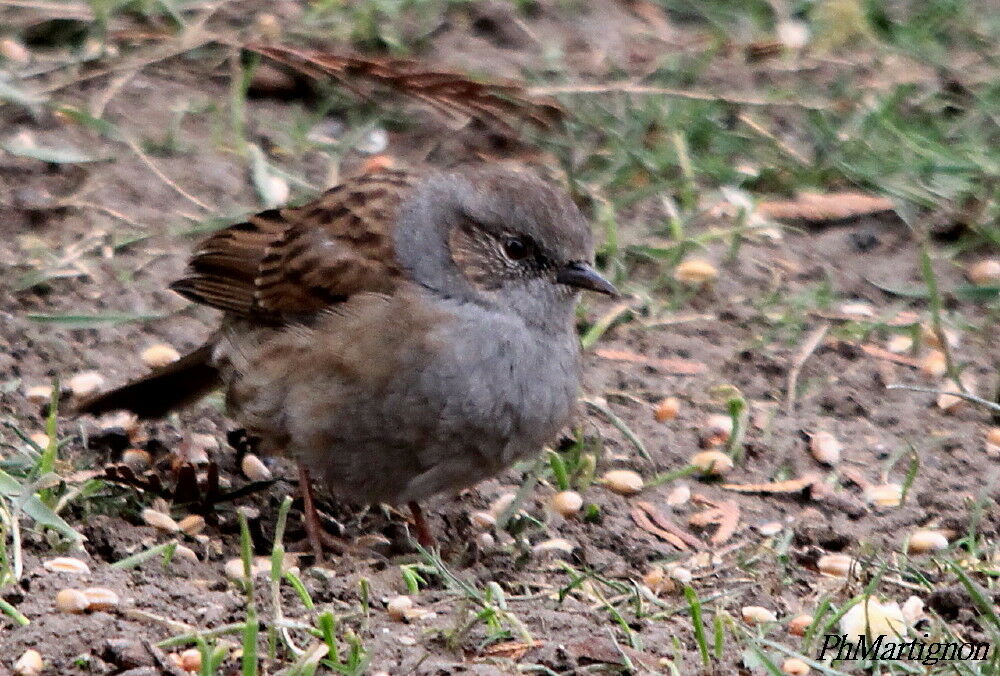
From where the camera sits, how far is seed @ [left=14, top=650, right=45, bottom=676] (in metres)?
3.41

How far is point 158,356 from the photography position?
5.28 meters

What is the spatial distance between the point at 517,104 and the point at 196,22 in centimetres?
142

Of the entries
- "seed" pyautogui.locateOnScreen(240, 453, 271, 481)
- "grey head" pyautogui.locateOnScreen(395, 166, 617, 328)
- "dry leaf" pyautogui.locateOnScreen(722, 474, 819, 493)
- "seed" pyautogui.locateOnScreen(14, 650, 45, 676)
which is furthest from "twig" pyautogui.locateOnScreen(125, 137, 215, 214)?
"seed" pyautogui.locateOnScreen(14, 650, 45, 676)

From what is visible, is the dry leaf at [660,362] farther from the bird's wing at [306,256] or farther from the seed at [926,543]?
the seed at [926,543]

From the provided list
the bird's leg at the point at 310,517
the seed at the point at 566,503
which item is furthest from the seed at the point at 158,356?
the seed at the point at 566,503

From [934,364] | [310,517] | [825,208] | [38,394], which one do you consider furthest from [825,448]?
[38,394]

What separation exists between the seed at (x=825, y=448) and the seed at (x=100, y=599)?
2238 mm

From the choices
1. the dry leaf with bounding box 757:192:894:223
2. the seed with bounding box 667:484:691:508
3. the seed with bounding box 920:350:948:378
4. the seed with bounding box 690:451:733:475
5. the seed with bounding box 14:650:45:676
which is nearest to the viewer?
the seed with bounding box 14:650:45:676

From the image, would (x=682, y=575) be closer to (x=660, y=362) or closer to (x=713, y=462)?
(x=713, y=462)

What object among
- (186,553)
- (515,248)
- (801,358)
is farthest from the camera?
(801,358)

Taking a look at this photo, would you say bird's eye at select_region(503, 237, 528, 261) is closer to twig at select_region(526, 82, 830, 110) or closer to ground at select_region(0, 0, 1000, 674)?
ground at select_region(0, 0, 1000, 674)

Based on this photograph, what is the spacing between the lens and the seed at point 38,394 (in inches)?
195

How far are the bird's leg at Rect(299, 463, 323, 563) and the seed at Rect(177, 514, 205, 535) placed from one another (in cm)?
29

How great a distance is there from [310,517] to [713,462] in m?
1.20
